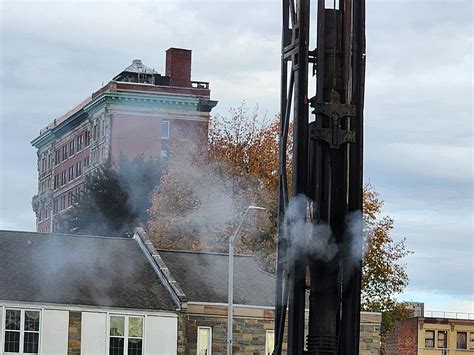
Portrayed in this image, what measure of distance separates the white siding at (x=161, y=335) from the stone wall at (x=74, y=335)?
2.16 metres

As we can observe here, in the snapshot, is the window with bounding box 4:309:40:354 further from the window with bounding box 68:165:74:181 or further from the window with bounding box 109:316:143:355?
the window with bounding box 68:165:74:181

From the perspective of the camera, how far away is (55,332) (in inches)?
1474

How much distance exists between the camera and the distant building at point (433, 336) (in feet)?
290

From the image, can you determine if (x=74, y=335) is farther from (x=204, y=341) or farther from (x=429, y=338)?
(x=429, y=338)

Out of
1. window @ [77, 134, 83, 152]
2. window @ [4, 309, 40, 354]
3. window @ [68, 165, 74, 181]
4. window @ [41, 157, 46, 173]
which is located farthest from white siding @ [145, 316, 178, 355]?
window @ [41, 157, 46, 173]

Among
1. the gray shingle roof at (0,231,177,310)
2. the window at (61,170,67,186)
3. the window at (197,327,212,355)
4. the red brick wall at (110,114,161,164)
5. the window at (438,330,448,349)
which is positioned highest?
the red brick wall at (110,114,161,164)

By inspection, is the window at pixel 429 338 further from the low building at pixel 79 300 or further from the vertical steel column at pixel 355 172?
the vertical steel column at pixel 355 172

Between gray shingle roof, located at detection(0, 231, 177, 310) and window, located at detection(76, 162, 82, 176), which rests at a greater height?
window, located at detection(76, 162, 82, 176)

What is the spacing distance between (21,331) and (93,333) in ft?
6.51

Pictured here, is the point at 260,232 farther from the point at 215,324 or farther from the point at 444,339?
the point at 444,339

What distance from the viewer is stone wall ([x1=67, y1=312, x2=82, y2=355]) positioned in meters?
37.6

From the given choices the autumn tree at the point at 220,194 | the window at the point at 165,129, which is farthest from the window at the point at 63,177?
the autumn tree at the point at 220,194

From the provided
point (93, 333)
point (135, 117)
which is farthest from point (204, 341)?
point (135, 117)

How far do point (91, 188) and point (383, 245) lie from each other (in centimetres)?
1745
